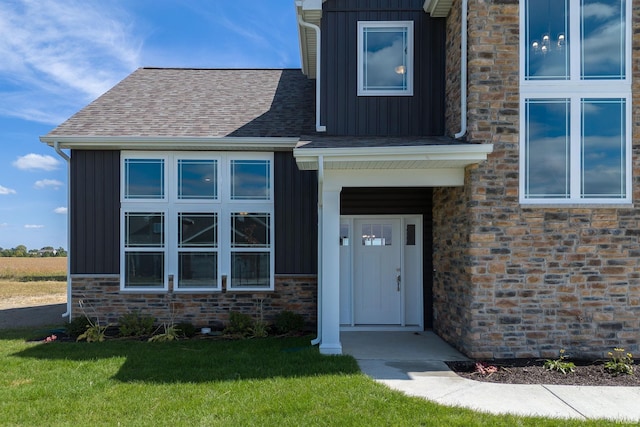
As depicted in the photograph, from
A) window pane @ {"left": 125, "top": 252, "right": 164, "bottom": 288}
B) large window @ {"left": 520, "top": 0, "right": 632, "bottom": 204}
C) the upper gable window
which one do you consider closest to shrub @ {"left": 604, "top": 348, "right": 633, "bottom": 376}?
large window @ {"left": 520, "top": 0, "right": 632, "bottom": 204}

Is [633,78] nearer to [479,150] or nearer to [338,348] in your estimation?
[479,150]

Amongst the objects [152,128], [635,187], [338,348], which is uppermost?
[152,128]

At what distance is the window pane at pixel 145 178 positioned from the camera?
870 cm

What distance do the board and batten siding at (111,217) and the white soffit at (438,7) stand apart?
359 centimetres

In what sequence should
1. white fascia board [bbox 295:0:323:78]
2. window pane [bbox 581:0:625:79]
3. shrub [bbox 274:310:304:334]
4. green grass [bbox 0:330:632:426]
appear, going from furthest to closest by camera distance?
shrub [bbox 274:310:304:334]
white fascia board [bbox 295:0:323:78]
window pane [bbox 581:0:625:79]
green grass [bbox 0:330:632:426]

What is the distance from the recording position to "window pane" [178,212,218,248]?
8734 millimetres

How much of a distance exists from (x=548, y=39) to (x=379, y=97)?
2765 millimetres

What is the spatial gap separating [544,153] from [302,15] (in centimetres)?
480

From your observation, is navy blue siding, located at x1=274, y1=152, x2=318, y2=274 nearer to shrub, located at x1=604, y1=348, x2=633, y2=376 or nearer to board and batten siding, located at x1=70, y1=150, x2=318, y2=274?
board and batten siding, located at x1=70, y1=150, x2=318, y2=274

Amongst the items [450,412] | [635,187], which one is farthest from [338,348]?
[635,187]

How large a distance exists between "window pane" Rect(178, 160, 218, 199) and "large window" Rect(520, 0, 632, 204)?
561cm

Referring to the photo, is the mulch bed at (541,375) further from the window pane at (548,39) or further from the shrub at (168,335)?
the shrub at (168,335)

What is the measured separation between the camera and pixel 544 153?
255 inches

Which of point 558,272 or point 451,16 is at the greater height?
point 451,16
